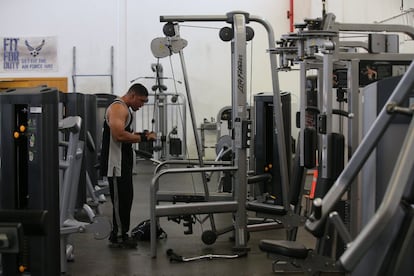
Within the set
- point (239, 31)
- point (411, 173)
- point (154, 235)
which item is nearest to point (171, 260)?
point (154, 235)

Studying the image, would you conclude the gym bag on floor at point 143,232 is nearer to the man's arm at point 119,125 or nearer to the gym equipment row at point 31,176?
the man's arm at point 119,125

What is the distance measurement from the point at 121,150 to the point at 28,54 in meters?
8.50

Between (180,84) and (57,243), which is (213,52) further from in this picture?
(57,243)

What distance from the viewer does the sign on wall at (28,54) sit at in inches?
497

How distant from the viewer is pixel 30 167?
10.1 feet

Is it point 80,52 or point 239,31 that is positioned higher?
point 80,52

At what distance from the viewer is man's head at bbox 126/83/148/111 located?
203 inches

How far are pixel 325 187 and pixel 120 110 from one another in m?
2.21

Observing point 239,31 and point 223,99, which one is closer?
point 239,31

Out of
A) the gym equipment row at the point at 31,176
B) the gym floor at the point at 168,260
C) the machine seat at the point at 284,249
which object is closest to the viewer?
the machine seat at the point at 284,249

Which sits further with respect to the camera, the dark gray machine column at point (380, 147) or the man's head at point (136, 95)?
the man's head at point (136, 95)

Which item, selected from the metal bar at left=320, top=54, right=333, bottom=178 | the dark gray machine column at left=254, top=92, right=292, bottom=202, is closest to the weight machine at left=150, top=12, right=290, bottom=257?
the dark gray machine column at left=254, top=92, right=292, bottom=202

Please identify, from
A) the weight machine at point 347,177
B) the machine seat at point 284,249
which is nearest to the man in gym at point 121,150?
the weight machine at point 347,177

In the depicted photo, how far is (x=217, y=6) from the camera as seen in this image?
12516mm
